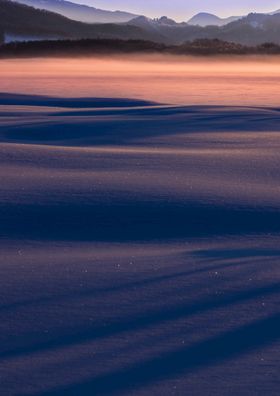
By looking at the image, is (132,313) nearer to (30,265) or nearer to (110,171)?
(30,265)

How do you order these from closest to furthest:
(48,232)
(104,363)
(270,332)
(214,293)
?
(104,363), (270,332), (214,293), (48,232)

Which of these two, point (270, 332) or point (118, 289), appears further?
point (118, 289)

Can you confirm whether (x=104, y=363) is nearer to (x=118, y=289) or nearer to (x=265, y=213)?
(x=118, y=289)

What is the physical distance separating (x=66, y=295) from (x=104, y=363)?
78 cm

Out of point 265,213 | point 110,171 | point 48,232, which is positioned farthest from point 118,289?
point 110,171

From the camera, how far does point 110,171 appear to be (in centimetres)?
652

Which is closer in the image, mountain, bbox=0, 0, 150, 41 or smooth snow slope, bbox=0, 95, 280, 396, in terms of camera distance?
smooth snow slope, bbox=0, 95, 280, 396

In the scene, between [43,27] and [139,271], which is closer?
[139,271]

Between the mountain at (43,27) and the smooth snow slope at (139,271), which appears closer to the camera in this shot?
the smooth snow slope at (139,271)

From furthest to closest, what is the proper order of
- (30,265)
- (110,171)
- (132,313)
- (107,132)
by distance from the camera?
(107,132) → (110,171) → (30,265) → (132,313)

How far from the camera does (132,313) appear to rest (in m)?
3.31

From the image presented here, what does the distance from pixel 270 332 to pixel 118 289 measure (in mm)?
803

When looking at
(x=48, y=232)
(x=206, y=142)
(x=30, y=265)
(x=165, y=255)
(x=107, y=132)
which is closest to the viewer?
(x=30, y=265)

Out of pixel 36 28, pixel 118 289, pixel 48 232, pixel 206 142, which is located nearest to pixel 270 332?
pixel 118 289
